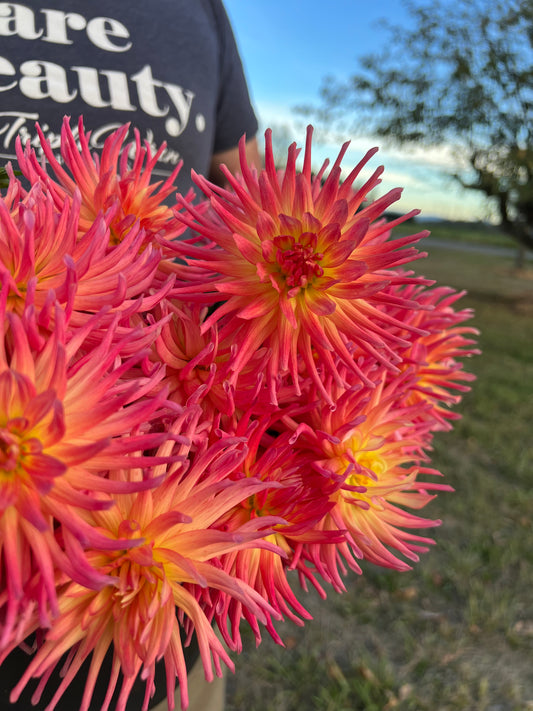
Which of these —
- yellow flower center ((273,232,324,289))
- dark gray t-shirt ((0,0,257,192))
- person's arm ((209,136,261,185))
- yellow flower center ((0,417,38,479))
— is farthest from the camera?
person's arm ((209,136,261,185))

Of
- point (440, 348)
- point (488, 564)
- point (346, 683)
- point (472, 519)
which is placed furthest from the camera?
point (472, 519)

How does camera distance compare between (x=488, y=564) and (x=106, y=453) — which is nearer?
(x=106, y=453)

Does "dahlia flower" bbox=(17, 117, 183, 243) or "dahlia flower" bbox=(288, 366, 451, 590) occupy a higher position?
"dahlia flower" bbox=(17, 117, 183, 243)

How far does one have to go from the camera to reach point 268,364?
15.9 inches

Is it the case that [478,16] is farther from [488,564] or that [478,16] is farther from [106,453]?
[106,453]

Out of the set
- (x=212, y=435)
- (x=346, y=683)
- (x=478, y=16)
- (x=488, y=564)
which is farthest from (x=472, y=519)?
(x=478, y=16)

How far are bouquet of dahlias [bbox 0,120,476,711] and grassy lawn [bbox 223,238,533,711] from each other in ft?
5.48

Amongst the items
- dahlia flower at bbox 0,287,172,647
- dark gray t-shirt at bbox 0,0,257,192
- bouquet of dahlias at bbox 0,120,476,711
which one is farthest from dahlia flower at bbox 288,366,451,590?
dark gray t-shirt at bbox 0,0,257,192

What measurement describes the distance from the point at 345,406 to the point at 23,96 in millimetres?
856

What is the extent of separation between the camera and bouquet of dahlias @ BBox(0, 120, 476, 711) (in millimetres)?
316

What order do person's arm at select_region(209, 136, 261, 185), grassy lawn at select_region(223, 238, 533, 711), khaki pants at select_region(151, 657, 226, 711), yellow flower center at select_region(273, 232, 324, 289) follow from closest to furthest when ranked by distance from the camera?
1. yellow flower center at select_region(273, 232, 324, 289)
2. khaki pants at select_region(151, 657, 226, 711)
3. person's arm at select_region(209, 136, 261, 185)
4. grassy lawn at select_region(223, 238, 533, 711)

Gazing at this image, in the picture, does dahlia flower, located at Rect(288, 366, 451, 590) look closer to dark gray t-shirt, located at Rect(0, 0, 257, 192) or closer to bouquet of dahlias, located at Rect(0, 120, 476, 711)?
bouquet of dahlias, located at Rect(0, 120, 476, 711)

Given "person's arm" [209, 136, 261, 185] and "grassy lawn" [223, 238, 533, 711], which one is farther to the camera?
"grassy lawn" [223, 238, 533, 711]

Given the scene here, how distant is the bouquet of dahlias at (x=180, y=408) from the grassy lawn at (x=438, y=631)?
5.48 ft
